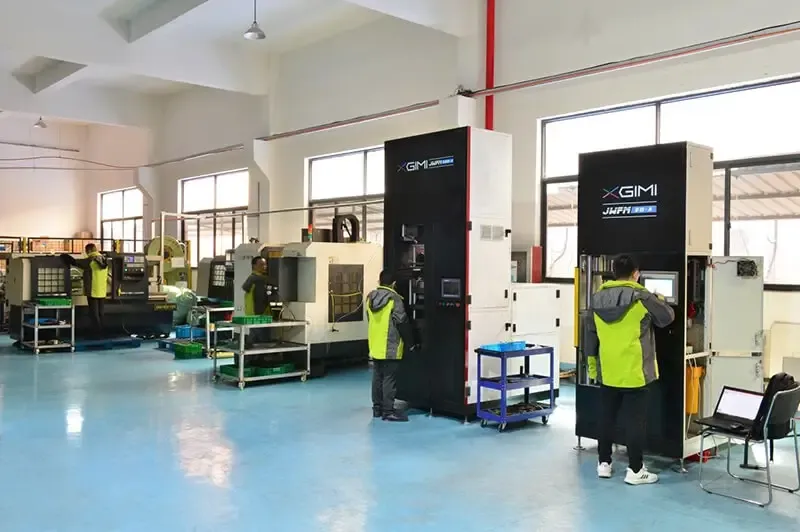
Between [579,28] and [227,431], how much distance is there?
5.51m

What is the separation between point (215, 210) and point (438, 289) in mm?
9130

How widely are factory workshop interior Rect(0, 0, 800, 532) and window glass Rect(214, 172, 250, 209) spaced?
1.08 meters

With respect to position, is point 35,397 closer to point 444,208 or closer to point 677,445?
point 444,208

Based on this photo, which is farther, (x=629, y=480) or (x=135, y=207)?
(x=135, y=207)

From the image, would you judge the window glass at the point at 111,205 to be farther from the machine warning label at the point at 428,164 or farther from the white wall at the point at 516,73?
the machine warning label at the point at 428,164

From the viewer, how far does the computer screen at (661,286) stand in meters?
4.46

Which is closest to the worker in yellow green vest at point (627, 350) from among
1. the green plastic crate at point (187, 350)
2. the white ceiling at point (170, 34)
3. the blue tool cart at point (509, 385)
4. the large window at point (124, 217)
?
the blue tool cart at point (509, 385)

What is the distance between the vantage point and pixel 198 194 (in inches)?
583

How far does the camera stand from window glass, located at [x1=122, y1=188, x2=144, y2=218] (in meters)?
16.8

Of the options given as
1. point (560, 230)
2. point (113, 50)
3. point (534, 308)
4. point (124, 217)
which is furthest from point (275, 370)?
point (124, 217)

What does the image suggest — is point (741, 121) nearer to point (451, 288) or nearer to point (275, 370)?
point (451, 288)

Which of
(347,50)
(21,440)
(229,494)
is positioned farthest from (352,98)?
(229,494)

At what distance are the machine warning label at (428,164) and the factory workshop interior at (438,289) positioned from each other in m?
0.03

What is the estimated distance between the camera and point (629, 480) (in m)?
4.26
